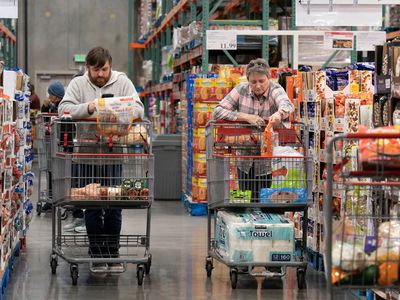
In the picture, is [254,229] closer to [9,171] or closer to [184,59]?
Answer: [9,171]

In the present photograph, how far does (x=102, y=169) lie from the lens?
708 centimetres

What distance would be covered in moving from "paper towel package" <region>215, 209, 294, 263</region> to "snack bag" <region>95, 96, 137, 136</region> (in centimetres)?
106

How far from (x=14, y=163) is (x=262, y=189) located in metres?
1.96

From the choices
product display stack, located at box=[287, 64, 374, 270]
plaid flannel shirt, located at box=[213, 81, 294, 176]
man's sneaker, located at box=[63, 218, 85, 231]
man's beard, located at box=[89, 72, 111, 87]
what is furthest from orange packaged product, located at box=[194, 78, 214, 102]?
man's beard, located at box=[89, 72, 111, 87]

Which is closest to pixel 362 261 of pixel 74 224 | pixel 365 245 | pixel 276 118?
pixel 365 245

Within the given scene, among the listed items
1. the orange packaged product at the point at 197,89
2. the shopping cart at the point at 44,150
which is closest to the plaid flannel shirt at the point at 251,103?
the shopping cart at the point at 44,150

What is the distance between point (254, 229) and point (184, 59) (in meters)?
8.19

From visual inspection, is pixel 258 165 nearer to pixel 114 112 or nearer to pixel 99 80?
pixel 114 112

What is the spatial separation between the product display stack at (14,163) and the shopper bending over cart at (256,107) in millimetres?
1610

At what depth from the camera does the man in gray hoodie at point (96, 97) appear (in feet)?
23.3

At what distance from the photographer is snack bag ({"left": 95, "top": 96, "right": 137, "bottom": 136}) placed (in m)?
6.83

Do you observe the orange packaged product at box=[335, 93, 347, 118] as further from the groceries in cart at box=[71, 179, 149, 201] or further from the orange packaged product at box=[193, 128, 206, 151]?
the orange packaged product at box=[193, 128, 206, 151]

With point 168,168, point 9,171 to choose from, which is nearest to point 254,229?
point 9,171

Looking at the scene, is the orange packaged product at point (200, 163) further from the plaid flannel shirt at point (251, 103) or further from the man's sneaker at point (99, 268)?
the man's sneaker at point (99, 268)
